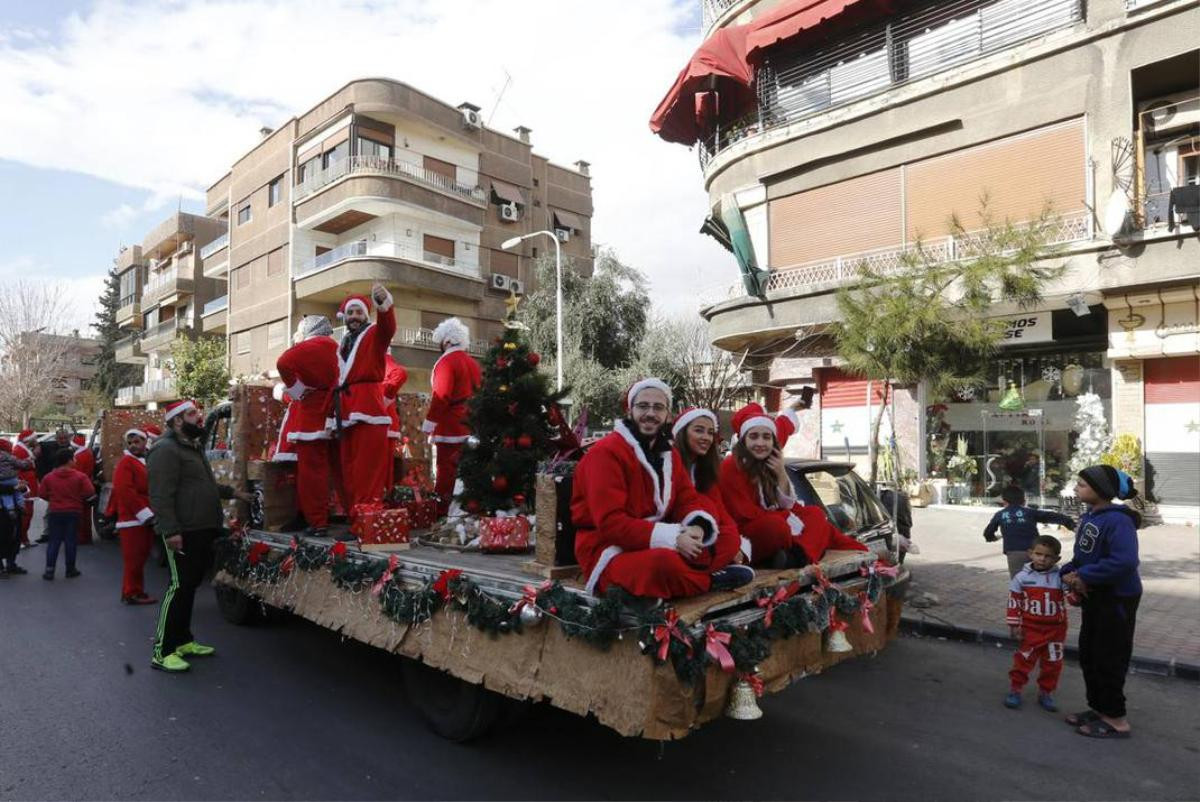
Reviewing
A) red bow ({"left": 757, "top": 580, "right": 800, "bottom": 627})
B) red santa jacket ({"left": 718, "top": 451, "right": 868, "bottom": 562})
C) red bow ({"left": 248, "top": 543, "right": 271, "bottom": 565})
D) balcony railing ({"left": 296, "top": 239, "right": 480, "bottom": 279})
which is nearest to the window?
balcony railing ({"left": 296, "top": 239, "right": 480, "bottom": 279})

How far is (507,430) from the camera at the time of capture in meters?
6.06

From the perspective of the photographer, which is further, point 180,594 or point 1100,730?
point 180,594

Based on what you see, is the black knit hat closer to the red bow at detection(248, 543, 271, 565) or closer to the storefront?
the red bow at detection(248, 543, 271, 565)

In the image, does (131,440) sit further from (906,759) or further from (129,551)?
(906,759)

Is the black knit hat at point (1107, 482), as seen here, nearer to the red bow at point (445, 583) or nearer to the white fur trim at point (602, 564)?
the white fur trim at point (602, 564)

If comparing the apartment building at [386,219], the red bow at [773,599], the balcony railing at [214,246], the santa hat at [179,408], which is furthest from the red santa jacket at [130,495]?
the balcony railing at [214,246]

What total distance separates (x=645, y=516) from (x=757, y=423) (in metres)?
1.23

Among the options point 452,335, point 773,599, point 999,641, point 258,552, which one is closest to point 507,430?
point 452,335

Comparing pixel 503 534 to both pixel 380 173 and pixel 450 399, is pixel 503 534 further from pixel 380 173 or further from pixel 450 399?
pixel 380 173

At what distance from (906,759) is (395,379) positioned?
5.16m

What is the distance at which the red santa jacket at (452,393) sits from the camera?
6.73m

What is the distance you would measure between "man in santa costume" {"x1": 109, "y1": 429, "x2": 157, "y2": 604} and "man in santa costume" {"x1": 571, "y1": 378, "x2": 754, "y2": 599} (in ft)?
17.7

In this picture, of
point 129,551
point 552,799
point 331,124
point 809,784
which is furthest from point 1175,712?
point 331,124

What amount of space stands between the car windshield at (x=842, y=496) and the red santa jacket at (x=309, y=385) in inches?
149
